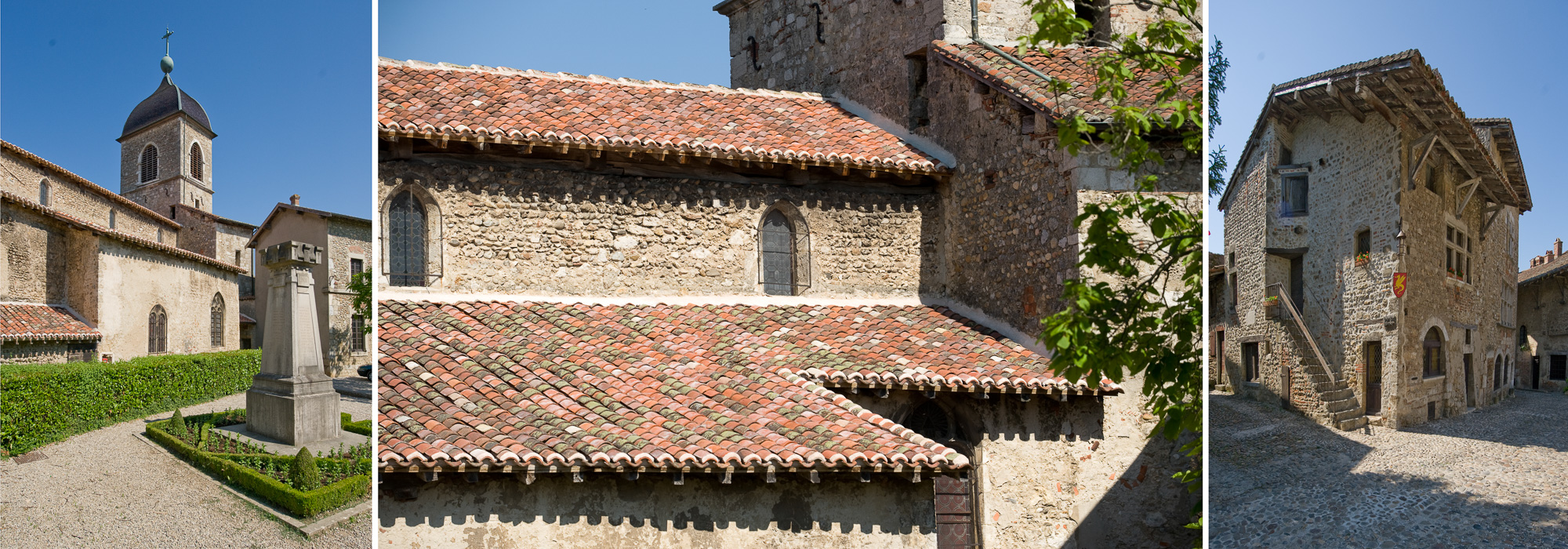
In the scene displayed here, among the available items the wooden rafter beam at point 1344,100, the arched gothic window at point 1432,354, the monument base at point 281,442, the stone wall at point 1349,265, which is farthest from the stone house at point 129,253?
the arched gothic window at point 1432,354

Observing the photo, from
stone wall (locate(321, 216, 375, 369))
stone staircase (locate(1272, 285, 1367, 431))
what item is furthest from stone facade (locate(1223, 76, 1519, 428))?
stone wall (locate(321, 216, 375, 369))

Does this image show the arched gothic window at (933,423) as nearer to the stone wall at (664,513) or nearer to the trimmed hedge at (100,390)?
the stone wall at (664,513)

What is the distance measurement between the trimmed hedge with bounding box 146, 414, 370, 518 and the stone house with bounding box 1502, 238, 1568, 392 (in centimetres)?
1404

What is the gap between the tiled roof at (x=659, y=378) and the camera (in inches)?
253

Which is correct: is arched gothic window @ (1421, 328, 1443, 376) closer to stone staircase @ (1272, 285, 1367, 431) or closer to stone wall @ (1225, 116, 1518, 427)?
stone wall @ (1225, 116, 1518, 427)

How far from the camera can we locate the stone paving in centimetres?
593

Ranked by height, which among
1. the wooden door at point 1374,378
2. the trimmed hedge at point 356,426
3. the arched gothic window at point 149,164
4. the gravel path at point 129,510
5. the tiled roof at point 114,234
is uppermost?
the arched gothic window at point 149,164

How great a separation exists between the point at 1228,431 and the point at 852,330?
3.99m

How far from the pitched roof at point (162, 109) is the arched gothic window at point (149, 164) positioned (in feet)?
13.4

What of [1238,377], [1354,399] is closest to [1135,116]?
[1238,377]

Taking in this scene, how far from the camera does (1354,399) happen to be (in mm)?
6164

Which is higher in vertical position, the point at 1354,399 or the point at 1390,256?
the point at 1390,256

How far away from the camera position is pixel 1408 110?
733cm

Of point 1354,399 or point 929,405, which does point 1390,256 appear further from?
point 929,405
